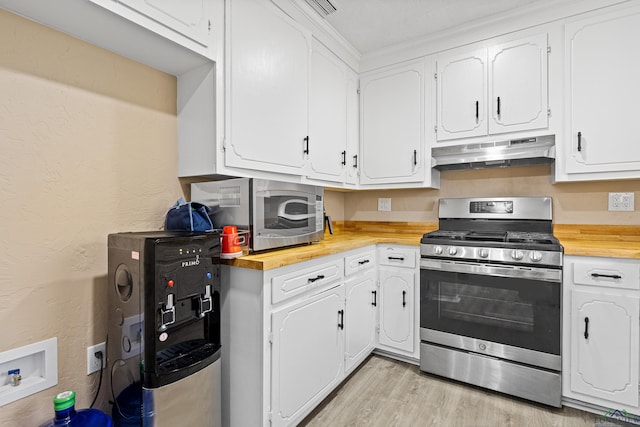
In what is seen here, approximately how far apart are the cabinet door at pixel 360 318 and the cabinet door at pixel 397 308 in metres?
0.07

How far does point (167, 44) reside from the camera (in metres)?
1.42

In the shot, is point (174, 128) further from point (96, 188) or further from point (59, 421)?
point (59, 421)

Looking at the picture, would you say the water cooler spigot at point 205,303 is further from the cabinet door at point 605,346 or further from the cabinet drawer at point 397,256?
the cabinet door at point 605,346

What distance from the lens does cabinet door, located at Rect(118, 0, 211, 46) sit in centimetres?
127

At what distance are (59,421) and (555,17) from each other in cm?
338

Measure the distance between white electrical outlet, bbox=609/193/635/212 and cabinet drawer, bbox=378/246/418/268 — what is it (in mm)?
1362

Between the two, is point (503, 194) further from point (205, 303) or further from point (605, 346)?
point (205, 303)

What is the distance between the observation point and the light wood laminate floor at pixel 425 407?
5.88 ft

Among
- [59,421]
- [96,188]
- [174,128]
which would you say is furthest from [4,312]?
[174,128]

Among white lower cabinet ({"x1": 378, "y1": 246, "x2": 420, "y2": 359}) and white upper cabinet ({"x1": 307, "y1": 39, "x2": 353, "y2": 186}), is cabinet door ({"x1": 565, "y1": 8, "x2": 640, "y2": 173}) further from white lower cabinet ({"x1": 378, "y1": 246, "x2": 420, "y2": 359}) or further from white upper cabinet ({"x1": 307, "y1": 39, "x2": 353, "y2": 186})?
white upper cabinet ({"x1": 307, "y1": 39, "x2": 353, "y2": 186})

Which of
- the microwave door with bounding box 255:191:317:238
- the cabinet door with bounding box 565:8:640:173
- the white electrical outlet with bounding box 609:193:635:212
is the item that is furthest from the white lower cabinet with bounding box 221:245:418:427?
the white electrical outlet with bounding box 609:193:635:212

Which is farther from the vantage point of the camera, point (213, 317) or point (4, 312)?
point (213, 317)

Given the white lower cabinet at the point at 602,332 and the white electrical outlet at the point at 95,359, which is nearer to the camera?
the white electrical outlet at the point at 95,359

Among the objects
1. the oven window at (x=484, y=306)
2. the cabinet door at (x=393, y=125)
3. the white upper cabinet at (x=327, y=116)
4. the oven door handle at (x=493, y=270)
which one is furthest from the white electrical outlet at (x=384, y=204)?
the oven window at (x=484, y=306)
